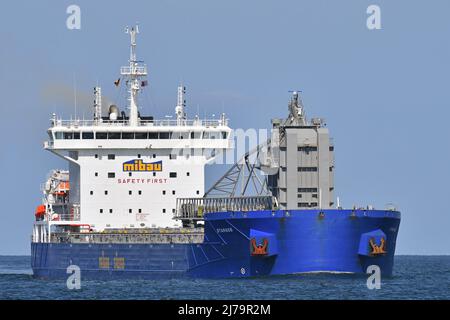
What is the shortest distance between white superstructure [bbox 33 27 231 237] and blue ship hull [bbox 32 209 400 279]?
14.2 ft

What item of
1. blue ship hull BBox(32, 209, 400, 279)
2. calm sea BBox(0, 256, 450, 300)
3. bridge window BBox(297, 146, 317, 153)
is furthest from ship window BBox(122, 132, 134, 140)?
bridge window BBox(297, 146, 317, 153)

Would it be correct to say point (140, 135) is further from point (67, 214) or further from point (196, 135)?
point (67, 214)

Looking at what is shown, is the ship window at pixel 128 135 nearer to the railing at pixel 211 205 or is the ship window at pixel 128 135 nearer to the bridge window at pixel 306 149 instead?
the railing at pixel 211 205

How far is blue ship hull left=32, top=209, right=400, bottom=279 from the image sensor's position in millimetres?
47375

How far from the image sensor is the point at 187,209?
55500 mm

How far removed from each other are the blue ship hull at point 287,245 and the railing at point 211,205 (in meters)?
2.23

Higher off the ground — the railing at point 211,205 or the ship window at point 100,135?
the ship window at point 100,135

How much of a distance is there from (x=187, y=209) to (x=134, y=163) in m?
3.72

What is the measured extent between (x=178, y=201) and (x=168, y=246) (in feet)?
12.3

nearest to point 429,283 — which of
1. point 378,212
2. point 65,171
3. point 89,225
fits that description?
point 378,212

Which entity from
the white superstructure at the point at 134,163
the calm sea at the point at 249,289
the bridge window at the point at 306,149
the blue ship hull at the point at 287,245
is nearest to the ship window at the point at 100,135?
the white superstructure at the point at 134,163

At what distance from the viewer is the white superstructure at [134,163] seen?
5728cm

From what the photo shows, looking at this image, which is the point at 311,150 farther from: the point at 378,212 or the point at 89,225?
the point at 89,225

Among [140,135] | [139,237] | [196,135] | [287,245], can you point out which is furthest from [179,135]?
[287,245]
